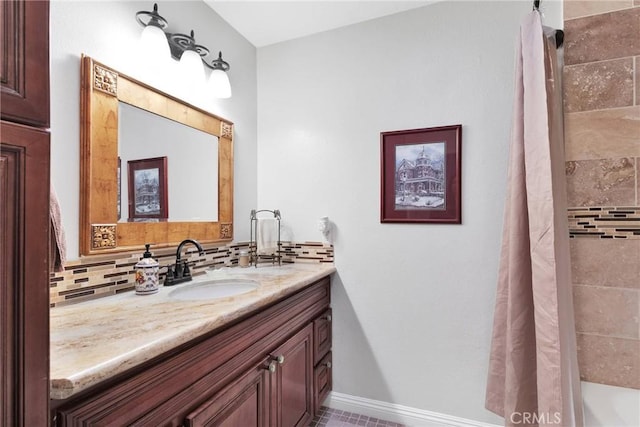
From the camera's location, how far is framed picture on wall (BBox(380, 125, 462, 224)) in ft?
5.48

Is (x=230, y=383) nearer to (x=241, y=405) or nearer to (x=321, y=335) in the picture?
(x=241, y=405)

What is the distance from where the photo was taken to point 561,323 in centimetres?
114

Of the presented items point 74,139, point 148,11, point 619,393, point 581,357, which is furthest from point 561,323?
point 148,11

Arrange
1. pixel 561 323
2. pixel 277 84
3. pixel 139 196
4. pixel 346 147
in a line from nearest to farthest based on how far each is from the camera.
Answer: pixel 561 323 < pixel 139 196 < pixel 346 147 < pixel 277 84

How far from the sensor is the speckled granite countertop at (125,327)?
639 millimetres

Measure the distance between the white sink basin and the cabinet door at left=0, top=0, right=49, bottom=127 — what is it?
1.04 metres

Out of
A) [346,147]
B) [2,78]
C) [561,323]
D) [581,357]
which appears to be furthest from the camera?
[346,147]

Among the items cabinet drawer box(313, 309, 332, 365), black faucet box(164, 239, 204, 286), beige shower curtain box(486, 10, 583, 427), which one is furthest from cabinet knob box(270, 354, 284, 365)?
beige shower curtain box(486, 10, 583, 427)

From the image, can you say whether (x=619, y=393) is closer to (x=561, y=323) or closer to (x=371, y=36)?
(x=561, y=323)

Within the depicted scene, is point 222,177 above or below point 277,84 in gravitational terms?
below

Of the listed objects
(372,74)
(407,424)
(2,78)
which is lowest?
(407,424)

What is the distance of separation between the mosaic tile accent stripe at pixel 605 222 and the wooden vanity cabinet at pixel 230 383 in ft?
4.09

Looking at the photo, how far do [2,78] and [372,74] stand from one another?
5.59 ft

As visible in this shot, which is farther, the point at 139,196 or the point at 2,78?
the point at 139,196
